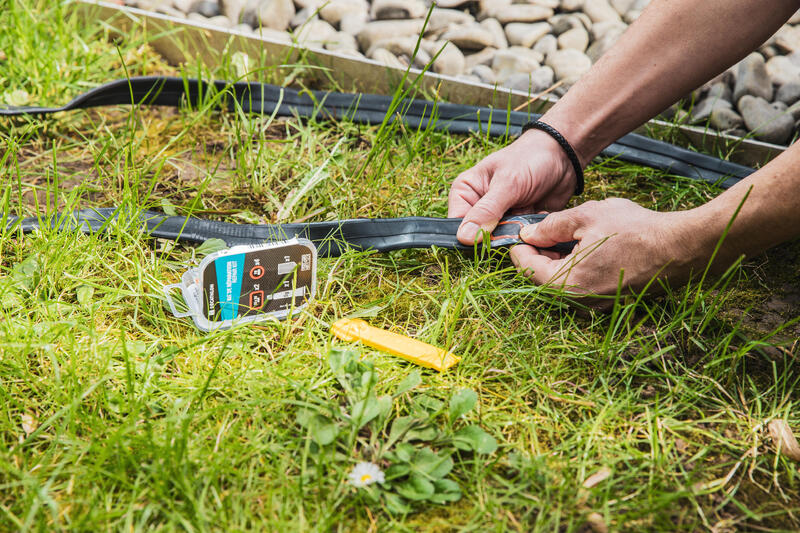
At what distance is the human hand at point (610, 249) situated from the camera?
1330 millimetres

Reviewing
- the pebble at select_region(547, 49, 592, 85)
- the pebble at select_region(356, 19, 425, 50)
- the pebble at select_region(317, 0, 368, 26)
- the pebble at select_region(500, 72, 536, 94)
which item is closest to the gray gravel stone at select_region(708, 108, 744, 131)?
the pebble at select_region(547, 49, 592, 85)

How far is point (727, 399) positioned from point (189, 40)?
7.70 ft

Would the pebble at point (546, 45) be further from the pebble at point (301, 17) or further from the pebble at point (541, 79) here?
the pebble at point (301, 17)

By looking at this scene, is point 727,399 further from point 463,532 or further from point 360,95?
point 360,95

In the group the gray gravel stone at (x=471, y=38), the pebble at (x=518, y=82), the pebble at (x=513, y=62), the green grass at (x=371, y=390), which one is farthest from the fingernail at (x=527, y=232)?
the gray gravel stone at (x=471, y=38)

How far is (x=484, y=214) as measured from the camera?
62.6 inches

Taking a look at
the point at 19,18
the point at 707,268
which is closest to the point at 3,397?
the point at 707,268

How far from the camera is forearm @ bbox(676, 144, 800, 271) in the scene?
1188mm

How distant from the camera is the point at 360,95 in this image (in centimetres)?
219

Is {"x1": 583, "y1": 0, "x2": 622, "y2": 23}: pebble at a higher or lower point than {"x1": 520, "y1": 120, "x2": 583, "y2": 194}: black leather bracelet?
higher

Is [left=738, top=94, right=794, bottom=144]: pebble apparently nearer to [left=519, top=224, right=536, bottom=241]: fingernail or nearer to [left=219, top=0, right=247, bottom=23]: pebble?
[left=519, top=224, right=536, bottom=241]: fingernail

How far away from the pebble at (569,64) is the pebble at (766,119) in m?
0.59

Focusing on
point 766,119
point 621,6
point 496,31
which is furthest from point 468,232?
point 621,6

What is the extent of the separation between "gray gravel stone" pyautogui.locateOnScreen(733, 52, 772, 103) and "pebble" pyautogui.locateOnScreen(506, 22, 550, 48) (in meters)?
0.79
